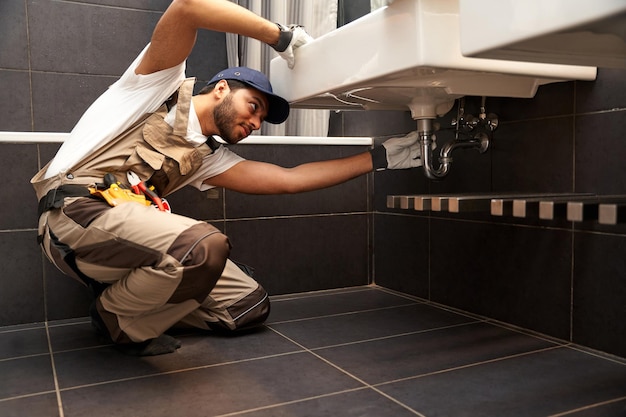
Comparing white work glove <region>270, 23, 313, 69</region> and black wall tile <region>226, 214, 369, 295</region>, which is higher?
white work glove <region>270, 23, 313, 69</region>

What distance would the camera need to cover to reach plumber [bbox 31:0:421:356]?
52.3 inches

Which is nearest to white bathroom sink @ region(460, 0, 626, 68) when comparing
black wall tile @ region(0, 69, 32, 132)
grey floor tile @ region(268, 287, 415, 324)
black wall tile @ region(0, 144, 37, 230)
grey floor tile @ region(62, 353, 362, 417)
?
grey floor tile @ region(62, 353, 362, 417)

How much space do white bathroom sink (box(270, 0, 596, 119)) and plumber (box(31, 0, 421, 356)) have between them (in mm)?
113

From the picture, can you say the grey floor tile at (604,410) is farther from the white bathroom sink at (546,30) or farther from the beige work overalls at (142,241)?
the beige work overalls at (142,241)

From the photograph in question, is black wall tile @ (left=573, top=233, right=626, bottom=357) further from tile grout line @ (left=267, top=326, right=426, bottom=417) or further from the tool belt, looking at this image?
the tool belt

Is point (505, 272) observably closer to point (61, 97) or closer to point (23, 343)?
point (23, 343)

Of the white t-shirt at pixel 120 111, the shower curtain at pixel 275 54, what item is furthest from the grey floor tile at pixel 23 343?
the shower curtain at pixel 275 54

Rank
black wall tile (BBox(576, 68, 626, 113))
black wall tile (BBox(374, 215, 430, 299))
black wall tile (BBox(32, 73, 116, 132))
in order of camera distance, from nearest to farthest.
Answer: black wall tile (BBox(576, 68, 626, 113)) < black wall tile (BBox(374, 215, 430, 299)) < black wall tile (BBox(32, 73, 116, 132))

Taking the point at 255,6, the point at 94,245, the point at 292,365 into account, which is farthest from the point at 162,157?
the point at 255,6

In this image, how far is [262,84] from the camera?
5.34 feet

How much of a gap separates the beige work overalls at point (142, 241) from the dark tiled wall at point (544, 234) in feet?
2.42

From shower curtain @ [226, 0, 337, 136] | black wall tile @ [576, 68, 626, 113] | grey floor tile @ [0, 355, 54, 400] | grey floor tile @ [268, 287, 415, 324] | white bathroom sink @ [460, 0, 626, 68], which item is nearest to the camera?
white bathroom sink @ [460, 0, 626, 68]

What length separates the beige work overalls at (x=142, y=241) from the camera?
1.31 m

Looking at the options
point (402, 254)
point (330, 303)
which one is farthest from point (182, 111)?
point (402, 254)
